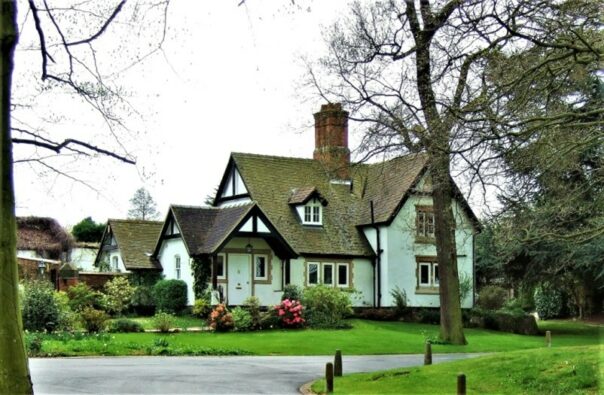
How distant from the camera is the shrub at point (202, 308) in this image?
37.5 m

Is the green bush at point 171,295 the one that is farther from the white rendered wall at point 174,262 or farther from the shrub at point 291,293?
the shrub at point 291,293

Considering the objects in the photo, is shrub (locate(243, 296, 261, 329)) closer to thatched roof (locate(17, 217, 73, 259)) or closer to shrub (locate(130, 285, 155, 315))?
shrub (locate(130, 285, 155, 315))

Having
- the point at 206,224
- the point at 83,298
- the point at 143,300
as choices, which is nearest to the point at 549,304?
the point at 206,224

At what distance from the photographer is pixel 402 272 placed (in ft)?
141

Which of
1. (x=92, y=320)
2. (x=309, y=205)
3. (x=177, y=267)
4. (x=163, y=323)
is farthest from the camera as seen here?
(x=309, y=205)

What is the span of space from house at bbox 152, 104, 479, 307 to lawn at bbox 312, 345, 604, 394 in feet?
70.5

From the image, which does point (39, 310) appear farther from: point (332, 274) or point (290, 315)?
point (332, 274)

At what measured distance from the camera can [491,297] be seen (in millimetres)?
49719

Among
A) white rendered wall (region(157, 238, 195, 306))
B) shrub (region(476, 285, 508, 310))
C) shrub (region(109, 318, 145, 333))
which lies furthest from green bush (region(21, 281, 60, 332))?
shrub (region(476, 285, 508, 310))

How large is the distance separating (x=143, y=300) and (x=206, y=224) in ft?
17.2

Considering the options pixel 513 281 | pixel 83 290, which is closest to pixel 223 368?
pixel 83 290

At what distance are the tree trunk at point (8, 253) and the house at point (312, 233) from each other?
28.2 metres

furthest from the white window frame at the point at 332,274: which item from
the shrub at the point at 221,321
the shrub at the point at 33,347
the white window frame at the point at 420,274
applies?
the shrub at the point at 33,347

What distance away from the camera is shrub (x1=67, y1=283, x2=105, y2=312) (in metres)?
36.3
